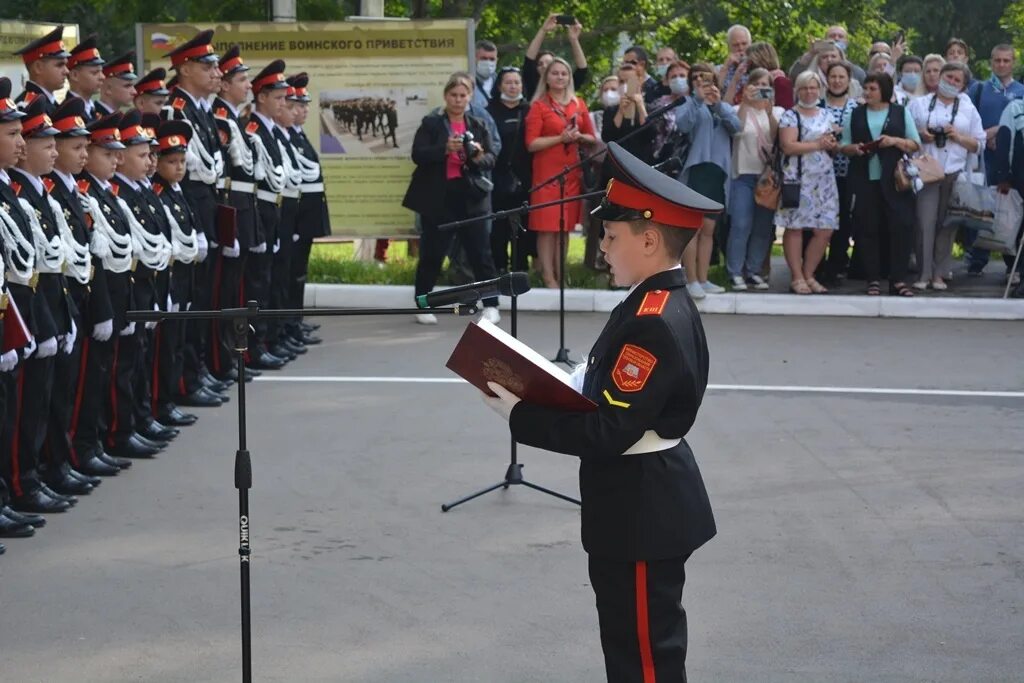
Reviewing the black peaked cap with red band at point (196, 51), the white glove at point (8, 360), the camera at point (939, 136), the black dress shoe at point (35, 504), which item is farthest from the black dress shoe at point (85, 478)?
the camera at point (939, 136)

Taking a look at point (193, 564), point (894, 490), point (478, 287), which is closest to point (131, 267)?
point (193, 564)

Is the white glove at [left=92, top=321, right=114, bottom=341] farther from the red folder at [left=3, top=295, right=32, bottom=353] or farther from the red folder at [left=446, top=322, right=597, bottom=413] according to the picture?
the red folder at [left=446, top=322, right=597, bottom=413]

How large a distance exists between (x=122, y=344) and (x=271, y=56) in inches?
247

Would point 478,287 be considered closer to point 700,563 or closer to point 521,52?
point 700,563

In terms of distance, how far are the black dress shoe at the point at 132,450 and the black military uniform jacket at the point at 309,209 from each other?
3.40 m

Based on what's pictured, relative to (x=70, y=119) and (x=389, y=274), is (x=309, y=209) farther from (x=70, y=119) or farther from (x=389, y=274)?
(x=70, y=119)

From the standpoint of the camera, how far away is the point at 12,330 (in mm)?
7082

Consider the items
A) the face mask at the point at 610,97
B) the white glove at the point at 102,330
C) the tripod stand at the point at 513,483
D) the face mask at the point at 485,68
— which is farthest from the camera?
the face mask at the point at 485,68

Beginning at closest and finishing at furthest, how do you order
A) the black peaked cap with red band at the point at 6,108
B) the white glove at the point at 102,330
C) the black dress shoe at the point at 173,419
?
the black peaked cap with red band at the point at 6,108
the white glove at the point at 102,330
the black dress shoe at the point at 173,419

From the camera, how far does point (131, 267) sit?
28.0ft

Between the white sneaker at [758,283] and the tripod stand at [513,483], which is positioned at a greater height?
the white sneaker at [758,283]

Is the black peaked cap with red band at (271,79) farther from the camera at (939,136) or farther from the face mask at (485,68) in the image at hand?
the camera at (939,136)

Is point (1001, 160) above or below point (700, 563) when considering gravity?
above

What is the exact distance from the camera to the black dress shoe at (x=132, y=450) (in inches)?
346
